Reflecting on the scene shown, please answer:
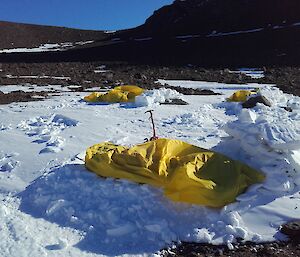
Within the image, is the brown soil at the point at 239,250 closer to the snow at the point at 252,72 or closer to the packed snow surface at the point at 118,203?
the packed snow surface at the point at 118,203

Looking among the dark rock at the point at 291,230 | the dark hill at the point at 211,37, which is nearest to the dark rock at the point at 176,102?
the dark rock at the point at 291,230

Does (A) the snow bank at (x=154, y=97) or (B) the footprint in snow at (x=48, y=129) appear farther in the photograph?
(A) the snow bank at (x=154, y=97)

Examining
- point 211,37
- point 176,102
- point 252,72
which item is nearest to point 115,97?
point 176,102

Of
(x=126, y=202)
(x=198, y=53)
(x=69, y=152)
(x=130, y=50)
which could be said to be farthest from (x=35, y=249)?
(x=130, y=50)

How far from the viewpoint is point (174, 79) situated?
15539 millimetres

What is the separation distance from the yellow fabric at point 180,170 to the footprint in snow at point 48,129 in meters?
1.14

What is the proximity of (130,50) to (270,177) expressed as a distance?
77.3 ft

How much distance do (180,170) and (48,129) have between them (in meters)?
3.31

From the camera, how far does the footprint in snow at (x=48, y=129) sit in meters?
6.34

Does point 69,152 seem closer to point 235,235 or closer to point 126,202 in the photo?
point 126,202

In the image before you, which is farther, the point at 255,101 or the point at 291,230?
the point at 255,101

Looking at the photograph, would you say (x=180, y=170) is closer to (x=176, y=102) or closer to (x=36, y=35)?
(x=176, y=102)

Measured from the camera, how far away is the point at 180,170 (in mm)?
4680

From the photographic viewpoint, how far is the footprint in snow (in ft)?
20.8
